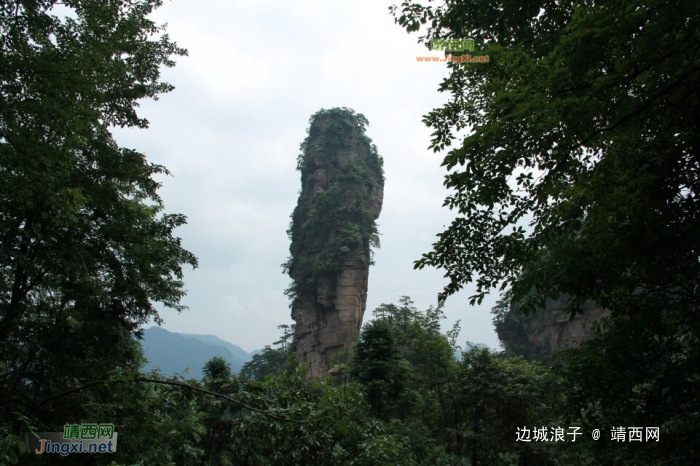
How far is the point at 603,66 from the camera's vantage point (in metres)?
3.70

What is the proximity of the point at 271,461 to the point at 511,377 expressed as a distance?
8091mm

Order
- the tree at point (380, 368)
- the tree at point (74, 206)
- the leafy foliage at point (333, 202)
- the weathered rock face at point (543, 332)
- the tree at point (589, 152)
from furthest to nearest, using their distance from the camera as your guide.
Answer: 1. the leafy foliage at point (333, 202)
2. the weathered rock face at point (543, 332)
3. the tree at point (380, 368)
4. the tree at point (74, 206)
5. the tree at point (589, 152)

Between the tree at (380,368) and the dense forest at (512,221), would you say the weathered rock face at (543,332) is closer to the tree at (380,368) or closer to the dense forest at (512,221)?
the tree at (380,368)

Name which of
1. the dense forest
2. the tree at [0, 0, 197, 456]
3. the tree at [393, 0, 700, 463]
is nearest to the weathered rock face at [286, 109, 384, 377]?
the tree at [0, 0, 197, 456]

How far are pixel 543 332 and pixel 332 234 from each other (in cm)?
1865

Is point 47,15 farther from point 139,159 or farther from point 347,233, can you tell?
point 347,233

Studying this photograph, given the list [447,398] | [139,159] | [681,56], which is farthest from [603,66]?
[447,398]

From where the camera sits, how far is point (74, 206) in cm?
543

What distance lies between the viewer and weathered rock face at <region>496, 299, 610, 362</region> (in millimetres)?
30734

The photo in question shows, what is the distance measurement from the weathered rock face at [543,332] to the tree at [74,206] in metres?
29.1

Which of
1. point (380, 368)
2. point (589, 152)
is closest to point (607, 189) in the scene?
point (589, 152)

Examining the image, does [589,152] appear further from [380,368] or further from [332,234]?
[332,234]

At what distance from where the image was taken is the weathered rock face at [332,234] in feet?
104

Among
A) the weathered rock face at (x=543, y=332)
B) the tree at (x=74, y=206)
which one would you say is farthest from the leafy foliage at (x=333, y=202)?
the tree at (x=74, y=206)
